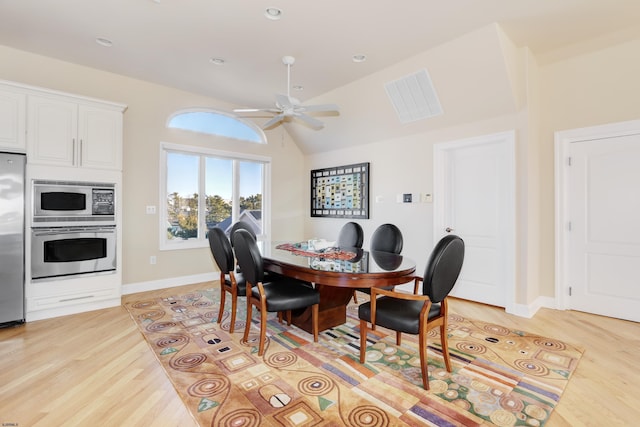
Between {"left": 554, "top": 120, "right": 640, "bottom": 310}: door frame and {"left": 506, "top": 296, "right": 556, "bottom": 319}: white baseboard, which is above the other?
{"left": 554, "top": 120, "right": 640, "bottom": 310}: door frame

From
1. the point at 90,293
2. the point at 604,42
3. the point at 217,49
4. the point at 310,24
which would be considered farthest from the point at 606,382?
the point at 90,293

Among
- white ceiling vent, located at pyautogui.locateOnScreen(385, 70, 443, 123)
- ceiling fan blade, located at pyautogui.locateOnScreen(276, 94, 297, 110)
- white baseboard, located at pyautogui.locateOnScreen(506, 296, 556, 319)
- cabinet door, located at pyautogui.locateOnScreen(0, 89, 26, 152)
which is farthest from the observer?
white ceiling vent, located at pyautogui.locateOnScreen(385, 70, 443, 123)

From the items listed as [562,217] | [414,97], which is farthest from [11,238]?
[562,217]

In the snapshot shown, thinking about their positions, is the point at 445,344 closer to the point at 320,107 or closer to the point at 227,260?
the point at 227,260

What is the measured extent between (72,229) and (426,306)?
369cm

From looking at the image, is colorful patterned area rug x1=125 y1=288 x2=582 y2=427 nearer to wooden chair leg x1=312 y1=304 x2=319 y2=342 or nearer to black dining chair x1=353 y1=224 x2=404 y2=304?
wooden chair leg x1=312 y1=304 x2=319 y2=342

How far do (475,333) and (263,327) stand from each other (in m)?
2.02

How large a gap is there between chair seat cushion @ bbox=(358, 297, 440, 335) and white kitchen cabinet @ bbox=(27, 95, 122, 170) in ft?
11.1

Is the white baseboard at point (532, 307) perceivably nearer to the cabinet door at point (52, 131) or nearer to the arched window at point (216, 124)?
the arched window at point (216, 124)

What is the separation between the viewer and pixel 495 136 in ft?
11.7

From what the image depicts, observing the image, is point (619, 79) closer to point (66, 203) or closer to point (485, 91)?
point (485, 91)

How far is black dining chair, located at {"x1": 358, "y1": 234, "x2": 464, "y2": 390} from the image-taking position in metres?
1.95

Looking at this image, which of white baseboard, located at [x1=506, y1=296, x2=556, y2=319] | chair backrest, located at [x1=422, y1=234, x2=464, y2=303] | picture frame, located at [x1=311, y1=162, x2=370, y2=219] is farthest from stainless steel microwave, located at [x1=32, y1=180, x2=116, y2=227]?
white baseboard, located at [x1=506, y1=296, x2=556, y2=319]

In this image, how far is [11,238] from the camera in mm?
2938
